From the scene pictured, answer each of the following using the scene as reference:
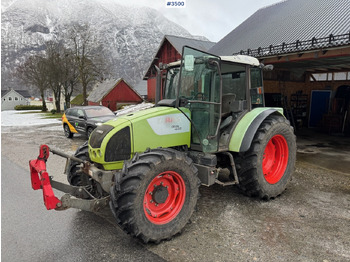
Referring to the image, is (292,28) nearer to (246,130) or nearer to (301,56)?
(301,56)

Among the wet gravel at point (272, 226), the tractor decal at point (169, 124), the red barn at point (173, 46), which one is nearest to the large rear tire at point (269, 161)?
the wet gravel at point (272, 226)

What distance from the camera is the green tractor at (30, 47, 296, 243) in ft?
9.93

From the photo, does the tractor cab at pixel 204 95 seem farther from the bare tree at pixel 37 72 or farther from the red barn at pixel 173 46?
the bare tree at pixel 37 72

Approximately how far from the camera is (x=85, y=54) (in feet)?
114

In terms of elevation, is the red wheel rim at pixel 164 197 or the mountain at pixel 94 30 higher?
the mountain at pixel 94 30

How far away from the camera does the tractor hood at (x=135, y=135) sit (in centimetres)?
340

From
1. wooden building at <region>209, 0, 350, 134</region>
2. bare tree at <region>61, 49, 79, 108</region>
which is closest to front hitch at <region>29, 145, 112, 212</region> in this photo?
wooden building at <region>209, 0, 350, 134</region>

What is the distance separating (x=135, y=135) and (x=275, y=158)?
274 cm

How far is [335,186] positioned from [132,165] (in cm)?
425

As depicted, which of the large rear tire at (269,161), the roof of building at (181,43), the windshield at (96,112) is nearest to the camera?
the large rear tire at (269,161)

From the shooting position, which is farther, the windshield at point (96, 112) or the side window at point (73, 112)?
the side window at point (73, 112)

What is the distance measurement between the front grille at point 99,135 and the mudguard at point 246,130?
1.81 m

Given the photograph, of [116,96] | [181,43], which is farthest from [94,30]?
[181,43]

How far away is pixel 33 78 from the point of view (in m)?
38.4
